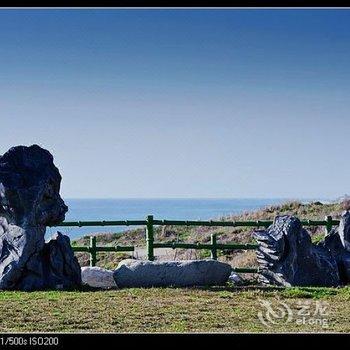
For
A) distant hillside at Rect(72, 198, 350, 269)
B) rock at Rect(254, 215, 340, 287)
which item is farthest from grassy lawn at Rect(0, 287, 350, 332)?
distant hillside at Rect(72, 198, 350, 269)

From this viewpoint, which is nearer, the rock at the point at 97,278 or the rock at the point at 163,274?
the rock at the point at 163,274

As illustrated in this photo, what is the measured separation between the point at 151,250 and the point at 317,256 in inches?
151

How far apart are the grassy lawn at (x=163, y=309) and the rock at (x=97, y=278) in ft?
5.11

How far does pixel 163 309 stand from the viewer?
10.2m

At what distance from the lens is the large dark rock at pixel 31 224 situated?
13.3m

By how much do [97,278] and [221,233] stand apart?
38.5 feet

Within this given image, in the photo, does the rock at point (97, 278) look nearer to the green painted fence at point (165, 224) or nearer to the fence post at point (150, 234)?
the green painted fence at point (165, 224)

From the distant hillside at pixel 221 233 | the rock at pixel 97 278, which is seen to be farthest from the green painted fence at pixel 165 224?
the distant hillside at pixel 221 233

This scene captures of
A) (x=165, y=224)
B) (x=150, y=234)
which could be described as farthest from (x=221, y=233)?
(x=165, y=224)

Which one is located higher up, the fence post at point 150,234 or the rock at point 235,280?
the fence post at point 150,234
